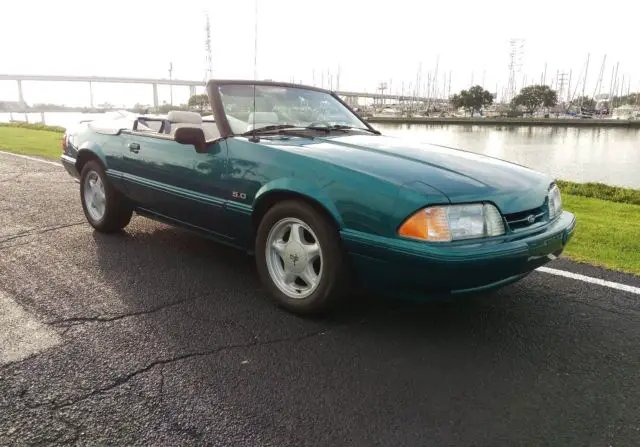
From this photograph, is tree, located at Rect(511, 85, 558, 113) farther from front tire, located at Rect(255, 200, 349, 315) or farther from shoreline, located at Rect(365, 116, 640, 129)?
front tire, located at Rect(255, 200, 349, 315)

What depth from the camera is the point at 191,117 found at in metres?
4.22

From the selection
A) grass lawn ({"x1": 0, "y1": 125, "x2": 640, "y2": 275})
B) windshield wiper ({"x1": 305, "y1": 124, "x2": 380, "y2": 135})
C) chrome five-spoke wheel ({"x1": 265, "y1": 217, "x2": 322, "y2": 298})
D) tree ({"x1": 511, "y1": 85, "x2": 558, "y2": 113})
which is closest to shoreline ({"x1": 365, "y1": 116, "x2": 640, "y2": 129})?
tree ({"x1": 511, "y1": 85, "x2": 558, "y2": 113})

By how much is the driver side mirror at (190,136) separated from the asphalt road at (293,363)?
0.99 metres

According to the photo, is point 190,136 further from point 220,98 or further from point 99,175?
point 99,175

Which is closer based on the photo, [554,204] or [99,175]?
[554,204]

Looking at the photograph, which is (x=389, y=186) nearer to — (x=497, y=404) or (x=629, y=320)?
(x=497, y=404)

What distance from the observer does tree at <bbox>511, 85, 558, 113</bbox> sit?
85312 millimetres

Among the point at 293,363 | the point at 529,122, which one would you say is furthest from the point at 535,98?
the point at 293,363

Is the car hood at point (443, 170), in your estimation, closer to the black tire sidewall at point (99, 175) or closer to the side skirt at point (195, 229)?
the side skirt at point (195, 229)

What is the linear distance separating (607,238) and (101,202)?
4.98m

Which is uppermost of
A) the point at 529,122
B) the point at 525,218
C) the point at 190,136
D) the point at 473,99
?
the point at 473,99

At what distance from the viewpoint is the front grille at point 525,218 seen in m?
2.83

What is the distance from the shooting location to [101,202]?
4.85 meters

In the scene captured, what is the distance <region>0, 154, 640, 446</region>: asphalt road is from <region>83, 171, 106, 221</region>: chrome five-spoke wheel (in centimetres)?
95
